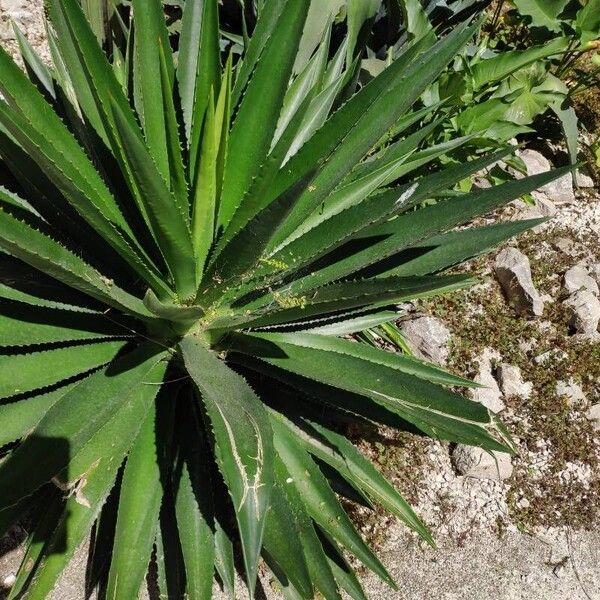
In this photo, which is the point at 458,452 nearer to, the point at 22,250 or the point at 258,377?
the point at 258,377

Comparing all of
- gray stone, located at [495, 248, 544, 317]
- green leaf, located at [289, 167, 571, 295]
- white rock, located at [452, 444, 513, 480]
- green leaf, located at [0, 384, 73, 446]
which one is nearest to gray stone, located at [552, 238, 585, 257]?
gray stone, located at [495, 248, 544, 317]

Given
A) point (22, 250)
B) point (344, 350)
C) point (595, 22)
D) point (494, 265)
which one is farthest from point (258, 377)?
point (595, 22)

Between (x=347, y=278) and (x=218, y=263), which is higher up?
(x=218, y=263)

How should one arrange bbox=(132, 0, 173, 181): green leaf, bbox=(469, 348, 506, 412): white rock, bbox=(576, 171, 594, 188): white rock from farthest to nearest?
bbox=(576, 171, 594, 188): white rock → bbox=(469, 348, 506, 412): white rock → bbox=(132, 0, 173, 181): green leaf

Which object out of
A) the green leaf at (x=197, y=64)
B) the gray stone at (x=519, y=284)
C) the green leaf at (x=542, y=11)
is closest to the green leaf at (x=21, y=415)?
the green leaf at (x=197, y=64)

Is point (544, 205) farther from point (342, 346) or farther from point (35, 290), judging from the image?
point (35, 290)

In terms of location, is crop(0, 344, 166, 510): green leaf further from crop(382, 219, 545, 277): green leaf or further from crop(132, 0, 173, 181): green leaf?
crop(382, 219, 545, 277): green leaf
